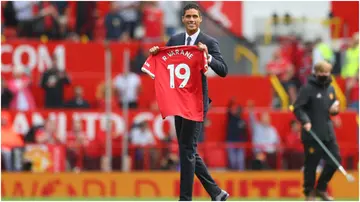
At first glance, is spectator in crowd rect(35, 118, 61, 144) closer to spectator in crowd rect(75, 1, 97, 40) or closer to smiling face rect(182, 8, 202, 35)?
spectator in crowd rect(75, 1, 97, 40)

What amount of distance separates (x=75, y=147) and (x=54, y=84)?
6.80 feet

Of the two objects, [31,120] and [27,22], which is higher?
[27,22]

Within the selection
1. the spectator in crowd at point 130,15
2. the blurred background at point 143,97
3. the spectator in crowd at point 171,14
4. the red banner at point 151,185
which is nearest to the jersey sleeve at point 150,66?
the blurred background at point 143,97

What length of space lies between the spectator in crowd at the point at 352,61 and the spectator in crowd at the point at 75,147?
5938mm

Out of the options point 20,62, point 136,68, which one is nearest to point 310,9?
point 136,68

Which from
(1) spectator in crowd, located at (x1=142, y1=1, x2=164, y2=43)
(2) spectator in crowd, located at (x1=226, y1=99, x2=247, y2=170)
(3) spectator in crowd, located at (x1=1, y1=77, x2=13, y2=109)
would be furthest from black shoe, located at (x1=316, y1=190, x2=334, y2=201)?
(1) spectator in crowd, located at (x1=142, y1=1, x2=164, y2=43)

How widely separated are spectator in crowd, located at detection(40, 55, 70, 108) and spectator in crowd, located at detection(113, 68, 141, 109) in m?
1.11

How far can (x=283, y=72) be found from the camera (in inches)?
1082

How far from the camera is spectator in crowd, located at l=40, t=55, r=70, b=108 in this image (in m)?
26.5

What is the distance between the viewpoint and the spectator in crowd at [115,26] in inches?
1122

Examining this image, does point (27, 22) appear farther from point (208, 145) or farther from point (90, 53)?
point (208, 145)

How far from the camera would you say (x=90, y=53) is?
28406 millimetres

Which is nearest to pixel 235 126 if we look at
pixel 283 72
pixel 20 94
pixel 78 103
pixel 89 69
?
pixel 283 72

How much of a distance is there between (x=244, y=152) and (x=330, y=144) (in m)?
6.82
